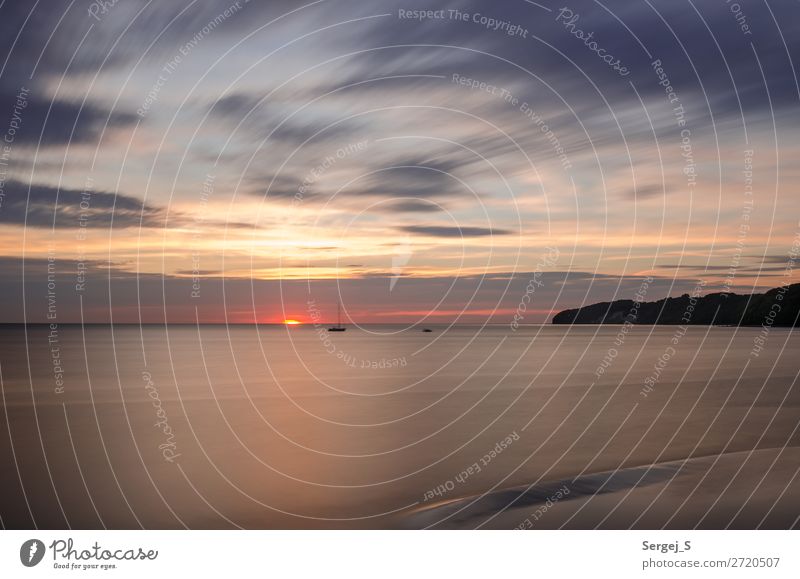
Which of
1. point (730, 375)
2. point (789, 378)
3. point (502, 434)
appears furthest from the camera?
point (730, 375)

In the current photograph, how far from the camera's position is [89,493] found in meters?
17.4

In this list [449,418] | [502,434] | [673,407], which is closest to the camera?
[502,434]

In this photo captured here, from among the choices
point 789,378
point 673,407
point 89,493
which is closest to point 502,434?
point 673,407

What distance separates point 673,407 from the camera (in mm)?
34719

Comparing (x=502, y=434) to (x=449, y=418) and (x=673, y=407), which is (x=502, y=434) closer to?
(x=449, y=418)

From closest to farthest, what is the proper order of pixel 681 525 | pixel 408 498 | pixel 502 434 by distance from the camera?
pixel 681 525 < pixel 408 498 < pixel 502 434

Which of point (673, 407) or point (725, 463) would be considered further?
point (673, 407)

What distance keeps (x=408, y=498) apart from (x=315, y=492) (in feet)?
7.41

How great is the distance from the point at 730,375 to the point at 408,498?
44.1 metres

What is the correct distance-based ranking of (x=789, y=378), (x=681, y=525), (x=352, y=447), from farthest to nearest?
(x=789, y=378) → (x=352, y=447) → (x=681, y=525)

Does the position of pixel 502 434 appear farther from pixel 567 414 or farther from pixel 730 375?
pixel 730 375
